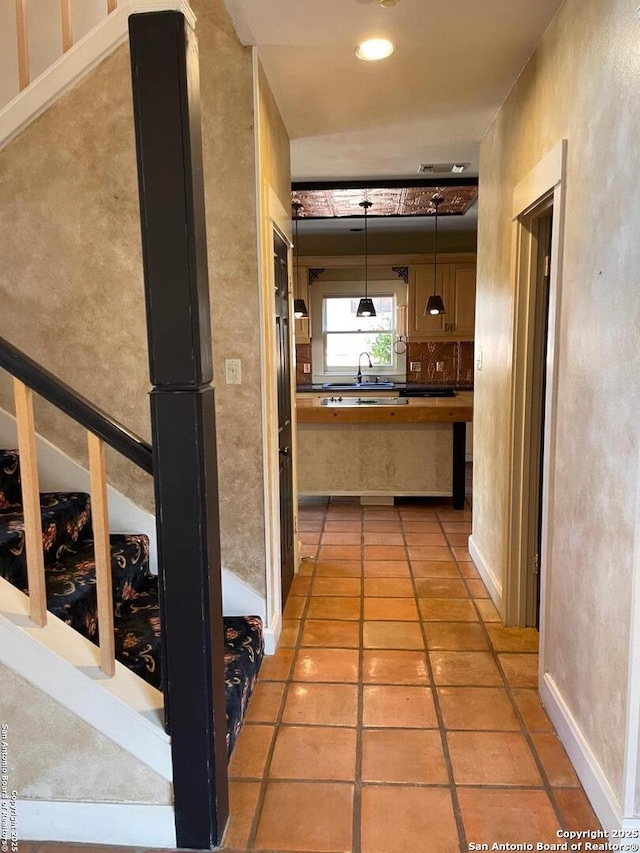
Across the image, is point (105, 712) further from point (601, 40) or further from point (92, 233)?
point (601, 40)

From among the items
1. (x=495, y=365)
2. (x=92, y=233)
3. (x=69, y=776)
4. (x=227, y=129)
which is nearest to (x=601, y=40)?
(x=227, y=129)

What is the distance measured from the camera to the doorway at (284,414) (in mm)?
3184

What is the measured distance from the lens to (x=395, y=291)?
23.9 ft

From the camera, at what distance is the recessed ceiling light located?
2443 millimetres

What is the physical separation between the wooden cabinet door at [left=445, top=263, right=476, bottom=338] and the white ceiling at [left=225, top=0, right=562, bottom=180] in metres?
2.98

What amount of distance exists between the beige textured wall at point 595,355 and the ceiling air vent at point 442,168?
1.70 m

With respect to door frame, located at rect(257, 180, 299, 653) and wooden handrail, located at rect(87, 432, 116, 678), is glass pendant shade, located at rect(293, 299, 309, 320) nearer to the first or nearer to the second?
door frame, located at rect(257, 180, 299, 653)

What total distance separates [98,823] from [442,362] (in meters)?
6.25

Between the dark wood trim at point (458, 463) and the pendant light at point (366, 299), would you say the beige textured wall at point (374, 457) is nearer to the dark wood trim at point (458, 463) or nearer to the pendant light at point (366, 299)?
the dark wood trim at point (458, 463)

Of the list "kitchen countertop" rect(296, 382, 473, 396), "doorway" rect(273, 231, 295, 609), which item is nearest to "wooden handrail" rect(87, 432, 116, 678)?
"doorway" rect(273, 231, 295, 609)

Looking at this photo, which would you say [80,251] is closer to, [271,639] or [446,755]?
[271,639]

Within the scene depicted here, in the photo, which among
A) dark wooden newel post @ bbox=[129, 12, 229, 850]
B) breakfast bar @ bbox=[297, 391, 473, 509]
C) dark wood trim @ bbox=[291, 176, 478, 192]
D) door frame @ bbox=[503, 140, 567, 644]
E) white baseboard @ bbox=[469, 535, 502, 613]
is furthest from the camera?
breakfast bar @ bbox=[297, 391, 473, 509]

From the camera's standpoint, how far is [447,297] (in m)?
7.00

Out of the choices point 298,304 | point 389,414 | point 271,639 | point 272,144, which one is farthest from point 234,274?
point 298,304
